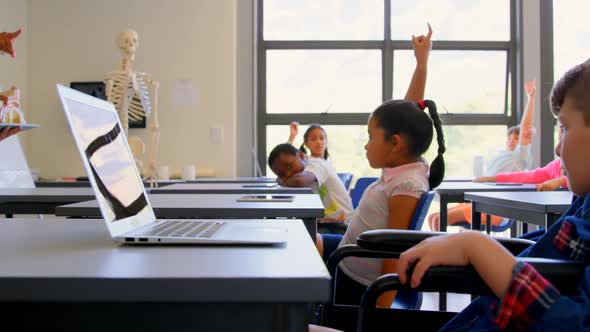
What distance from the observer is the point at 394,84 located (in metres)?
5.28

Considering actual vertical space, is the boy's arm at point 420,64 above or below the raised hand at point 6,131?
above

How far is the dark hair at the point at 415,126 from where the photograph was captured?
1746mm

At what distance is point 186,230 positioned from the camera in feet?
3.01

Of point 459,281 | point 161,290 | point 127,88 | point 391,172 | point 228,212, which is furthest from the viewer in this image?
point 127,88

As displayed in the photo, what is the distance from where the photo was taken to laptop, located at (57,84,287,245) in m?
0.81

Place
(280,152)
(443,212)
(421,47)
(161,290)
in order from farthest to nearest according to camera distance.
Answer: (443,212), (280,152), (421,47), (161,290)

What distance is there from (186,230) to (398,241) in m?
0.46

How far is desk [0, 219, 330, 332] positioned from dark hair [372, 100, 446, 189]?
1.10 metres

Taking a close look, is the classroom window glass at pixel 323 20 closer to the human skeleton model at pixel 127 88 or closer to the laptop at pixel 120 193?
the human skeleton model at pixel 127 88

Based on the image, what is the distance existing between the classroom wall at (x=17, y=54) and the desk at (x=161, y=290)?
14.2 ft

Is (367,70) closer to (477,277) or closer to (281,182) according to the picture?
(281,182)

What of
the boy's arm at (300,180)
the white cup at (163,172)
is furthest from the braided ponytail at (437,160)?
the white cup at (163,172)

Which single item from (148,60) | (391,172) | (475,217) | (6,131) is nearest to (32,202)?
(6,131)

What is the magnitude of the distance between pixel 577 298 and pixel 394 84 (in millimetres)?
4658
